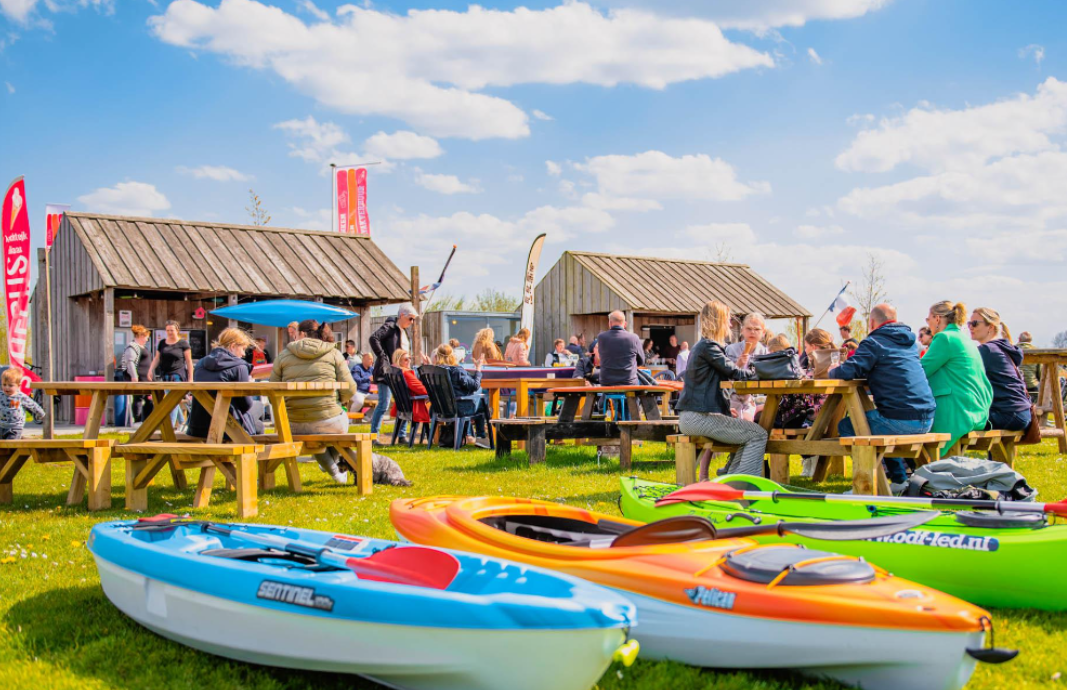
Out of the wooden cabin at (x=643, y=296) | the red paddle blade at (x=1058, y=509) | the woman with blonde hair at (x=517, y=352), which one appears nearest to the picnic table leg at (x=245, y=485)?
the red paddle blade at (x=1058, y=509)

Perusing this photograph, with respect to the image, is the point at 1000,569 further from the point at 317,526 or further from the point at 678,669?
the point at 317,526

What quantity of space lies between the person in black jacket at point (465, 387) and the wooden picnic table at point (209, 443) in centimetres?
413

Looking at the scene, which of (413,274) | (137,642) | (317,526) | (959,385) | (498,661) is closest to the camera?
(498,661)

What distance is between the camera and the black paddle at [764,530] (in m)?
3.96

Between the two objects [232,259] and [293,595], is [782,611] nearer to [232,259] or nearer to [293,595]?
[293,595]

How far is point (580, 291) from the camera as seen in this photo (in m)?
26.5

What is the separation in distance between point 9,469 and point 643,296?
19308 mm

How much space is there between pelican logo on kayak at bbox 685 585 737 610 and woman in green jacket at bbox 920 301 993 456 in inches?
192

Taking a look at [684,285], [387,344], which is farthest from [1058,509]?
[684,285]

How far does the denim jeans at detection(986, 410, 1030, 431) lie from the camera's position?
8.48 metres

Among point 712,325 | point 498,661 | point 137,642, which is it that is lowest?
point 137,642

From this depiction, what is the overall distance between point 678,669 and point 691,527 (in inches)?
29.1

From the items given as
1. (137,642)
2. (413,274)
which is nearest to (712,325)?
(137,642)

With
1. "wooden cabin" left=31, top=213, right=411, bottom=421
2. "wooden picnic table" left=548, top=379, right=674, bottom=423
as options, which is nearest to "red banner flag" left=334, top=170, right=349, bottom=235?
"wooden cabin" left=31, top=213, right=411, bottom=421
